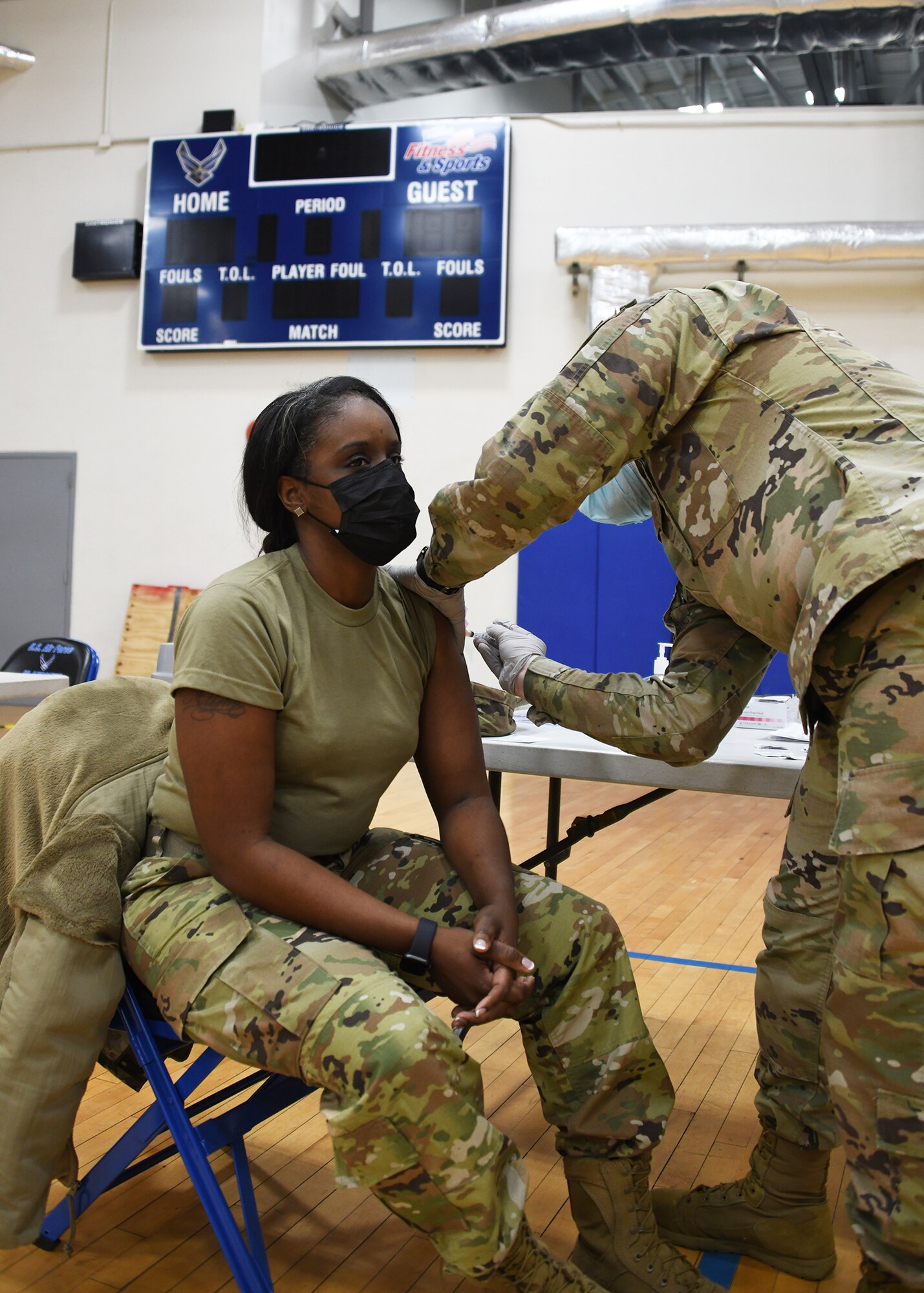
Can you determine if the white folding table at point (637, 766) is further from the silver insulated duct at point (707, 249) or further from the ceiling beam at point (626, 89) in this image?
the ceiling beam at point (626, 89)

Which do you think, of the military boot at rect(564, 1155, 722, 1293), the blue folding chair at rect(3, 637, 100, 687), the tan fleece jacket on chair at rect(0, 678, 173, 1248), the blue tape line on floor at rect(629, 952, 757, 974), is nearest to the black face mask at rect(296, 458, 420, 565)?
the tan fleece jacket on chair at rect(0, 678, 173, 1248)

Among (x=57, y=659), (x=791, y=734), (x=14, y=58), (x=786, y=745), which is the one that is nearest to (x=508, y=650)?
(x=786, y=745)

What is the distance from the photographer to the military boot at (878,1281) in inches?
45.3

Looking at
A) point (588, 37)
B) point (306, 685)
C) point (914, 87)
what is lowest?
point (306, 685)

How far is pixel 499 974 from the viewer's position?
1.31 meters

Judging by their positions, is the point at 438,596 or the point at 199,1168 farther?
the point at 438,596

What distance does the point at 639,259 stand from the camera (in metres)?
6.05

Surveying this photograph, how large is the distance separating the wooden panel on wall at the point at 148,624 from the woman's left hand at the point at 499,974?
5833 mm

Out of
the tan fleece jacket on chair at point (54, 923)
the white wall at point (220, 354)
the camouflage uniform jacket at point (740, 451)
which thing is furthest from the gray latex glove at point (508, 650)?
the white wall at point (220, 354)

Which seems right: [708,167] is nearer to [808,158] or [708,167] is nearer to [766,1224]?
[808,158]

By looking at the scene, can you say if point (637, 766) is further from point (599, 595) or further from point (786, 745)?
point (599, 595)

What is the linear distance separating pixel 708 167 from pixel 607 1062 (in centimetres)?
609

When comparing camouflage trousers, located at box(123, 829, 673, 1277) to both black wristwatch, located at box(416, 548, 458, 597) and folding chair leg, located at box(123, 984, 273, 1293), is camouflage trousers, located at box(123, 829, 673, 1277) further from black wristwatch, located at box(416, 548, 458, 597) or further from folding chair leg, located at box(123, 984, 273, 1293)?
black wristwatch, located at box(416, 548, 458, 597)

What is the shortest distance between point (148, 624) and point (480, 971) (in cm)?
609
